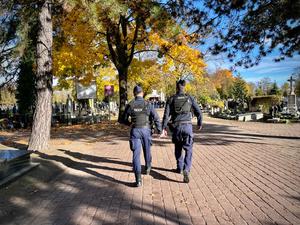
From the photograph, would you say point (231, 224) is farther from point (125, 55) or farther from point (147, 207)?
point (125, 55)

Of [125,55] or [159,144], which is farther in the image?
[125,55]

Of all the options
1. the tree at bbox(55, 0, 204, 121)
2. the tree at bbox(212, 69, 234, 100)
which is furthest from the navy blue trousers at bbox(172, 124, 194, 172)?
the tree at bbox(212, 69, 234, 100)

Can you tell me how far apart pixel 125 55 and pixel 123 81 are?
1.56 m

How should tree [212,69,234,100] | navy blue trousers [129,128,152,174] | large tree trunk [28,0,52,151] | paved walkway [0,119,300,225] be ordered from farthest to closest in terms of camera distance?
tree [212,69,234,100] < large tree trunk [28,0,52,151] < navy blue trousers [129,128,152,174] < paved walkway [0,119,300,225]

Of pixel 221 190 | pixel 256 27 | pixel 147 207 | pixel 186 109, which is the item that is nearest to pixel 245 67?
pixel 256 27

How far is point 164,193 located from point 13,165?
10.3 feet

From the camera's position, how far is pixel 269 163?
719 centimetres

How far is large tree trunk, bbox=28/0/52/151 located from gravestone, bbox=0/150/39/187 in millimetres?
2649

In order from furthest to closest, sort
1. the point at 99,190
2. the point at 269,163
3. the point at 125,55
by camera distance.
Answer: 1. the point at 125,55
2. the point at 269,163
3. the point at 99,190

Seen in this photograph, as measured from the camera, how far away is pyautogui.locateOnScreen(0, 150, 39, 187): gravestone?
5.73 m

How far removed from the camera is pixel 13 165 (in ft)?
20.3

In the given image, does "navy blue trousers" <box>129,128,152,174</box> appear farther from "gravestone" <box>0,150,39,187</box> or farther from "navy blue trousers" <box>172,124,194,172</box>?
"gravestone" <box>0,150,39,187</box>

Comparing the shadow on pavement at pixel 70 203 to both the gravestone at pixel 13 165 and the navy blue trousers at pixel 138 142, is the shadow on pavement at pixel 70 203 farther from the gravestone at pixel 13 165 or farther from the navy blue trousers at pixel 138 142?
the navy blue trousers at pixel 138 142

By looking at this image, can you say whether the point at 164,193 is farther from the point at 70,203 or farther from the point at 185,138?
the point at 70,203
